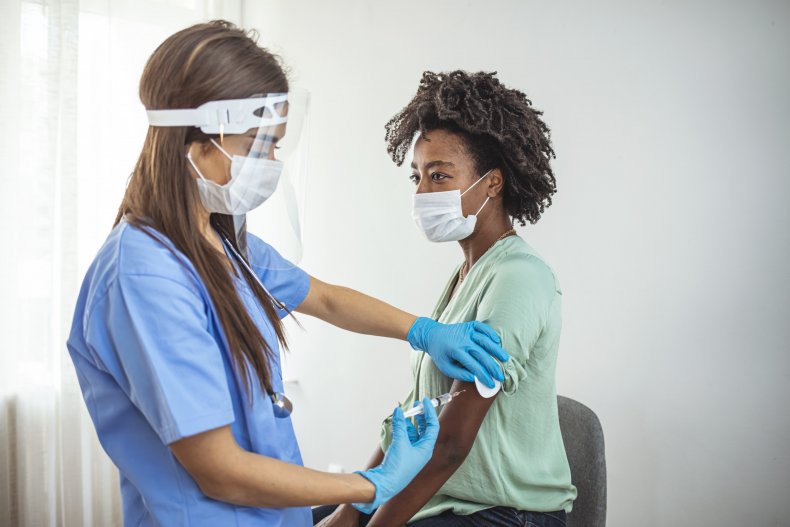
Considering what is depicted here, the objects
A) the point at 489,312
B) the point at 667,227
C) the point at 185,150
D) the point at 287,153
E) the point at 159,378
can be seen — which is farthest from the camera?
the point at 667,227

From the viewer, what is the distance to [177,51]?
952 mm

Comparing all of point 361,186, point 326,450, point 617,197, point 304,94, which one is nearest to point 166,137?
point 304,94

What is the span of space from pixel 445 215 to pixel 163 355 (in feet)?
2.41

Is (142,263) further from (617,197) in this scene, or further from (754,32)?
(754,32)

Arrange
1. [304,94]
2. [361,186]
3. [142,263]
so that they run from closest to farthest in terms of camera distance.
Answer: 1. [142,263]
2. [304,94]
3. [361,186]

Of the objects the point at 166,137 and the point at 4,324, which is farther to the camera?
the point at 4,324

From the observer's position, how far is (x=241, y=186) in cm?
103

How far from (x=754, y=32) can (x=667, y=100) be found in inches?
9.2

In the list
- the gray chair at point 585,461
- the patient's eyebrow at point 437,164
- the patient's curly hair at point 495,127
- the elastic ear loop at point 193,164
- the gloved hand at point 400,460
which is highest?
the patient's curly hair at point 495,127

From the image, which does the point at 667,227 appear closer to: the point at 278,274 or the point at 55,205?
the point at 278,274

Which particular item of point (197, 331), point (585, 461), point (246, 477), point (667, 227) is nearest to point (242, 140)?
point (197, 331)

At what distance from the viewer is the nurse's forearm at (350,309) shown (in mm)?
1427

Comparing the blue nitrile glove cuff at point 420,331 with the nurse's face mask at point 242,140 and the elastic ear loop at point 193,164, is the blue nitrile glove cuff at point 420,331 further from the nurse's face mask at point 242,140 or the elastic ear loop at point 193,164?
the elastic ear loop at point 193,164


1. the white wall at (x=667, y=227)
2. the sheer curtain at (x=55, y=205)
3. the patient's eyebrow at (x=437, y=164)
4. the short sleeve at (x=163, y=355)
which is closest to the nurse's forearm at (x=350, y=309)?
the patient's eyebrow at (x=437, y=164)
